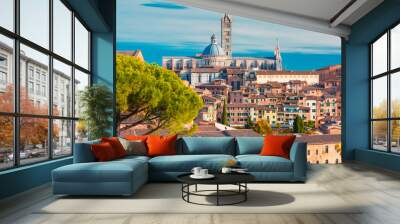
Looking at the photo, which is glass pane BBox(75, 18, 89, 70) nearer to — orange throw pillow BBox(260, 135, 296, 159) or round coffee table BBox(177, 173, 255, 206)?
orange throw pillow BBox(260, 135, 296, 159)

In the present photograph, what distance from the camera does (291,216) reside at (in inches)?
159

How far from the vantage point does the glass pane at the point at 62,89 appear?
6953 mm

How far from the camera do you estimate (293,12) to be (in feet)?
31.8

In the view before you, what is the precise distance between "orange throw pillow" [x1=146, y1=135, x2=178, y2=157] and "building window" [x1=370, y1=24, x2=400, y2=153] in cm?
477

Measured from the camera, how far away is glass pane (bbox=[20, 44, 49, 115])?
5.74 meters

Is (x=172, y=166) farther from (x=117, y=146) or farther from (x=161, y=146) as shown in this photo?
(x=117, y=146)

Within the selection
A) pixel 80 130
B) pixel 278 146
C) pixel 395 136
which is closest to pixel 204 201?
pixel 278 146

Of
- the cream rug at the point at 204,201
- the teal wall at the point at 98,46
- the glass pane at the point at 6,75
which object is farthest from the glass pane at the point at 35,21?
the cream rug at the point at 204,201

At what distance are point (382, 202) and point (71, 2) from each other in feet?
19.7

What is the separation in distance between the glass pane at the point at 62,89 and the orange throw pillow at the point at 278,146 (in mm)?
3616

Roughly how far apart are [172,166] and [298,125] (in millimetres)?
10514

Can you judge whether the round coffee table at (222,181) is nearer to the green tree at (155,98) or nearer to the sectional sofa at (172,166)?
the sectional sofa at (172,166)

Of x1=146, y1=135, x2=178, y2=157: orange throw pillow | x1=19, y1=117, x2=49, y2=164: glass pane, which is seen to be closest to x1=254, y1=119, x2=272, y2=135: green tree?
x1=146, y1=135, x2=178, y2=157: orange throw pillow

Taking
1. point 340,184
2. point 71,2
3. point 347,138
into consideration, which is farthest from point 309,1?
point 71,2
